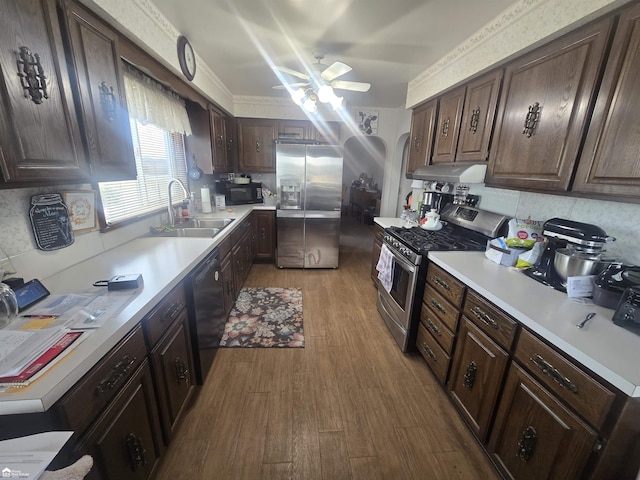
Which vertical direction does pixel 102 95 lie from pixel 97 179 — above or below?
above

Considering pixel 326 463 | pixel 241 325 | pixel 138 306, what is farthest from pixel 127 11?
pixel 326 463

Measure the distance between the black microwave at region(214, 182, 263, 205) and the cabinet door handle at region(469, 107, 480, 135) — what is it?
2899 millimetres

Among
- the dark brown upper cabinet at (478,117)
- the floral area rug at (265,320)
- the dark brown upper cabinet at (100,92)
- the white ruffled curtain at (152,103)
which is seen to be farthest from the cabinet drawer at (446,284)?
the white ruffled curtain at (152,103)

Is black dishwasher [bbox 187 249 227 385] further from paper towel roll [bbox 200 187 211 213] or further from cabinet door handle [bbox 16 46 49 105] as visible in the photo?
paper towel roll [bbox 200 187 211 213]

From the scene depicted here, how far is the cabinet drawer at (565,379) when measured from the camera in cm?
83

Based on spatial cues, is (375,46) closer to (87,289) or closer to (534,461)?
(87,289)

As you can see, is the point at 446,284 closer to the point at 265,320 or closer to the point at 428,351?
the point at 428,351

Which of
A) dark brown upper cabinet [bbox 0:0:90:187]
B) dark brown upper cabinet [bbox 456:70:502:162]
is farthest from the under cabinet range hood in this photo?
dark brown upper cabinet [bbox 0:0:90:187]

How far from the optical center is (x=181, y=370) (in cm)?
143

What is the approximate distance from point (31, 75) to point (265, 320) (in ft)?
7.15

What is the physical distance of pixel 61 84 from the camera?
3.51 ft

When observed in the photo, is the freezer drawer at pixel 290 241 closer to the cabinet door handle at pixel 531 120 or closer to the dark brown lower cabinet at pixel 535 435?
the cabinet door handle at pixel 531 120

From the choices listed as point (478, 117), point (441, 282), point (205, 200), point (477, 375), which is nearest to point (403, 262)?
point (441, 282)

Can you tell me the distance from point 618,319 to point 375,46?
2.43m
